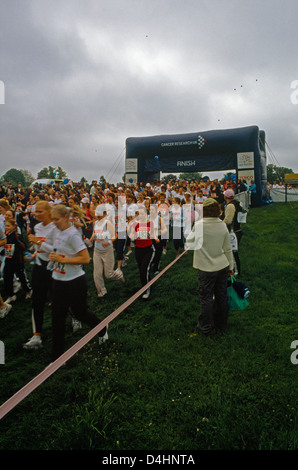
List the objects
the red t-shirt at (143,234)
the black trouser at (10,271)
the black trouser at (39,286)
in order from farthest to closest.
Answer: the black trouser at (10,271)
the red t-shirt at (143,234)
the black trouser at (39,286)

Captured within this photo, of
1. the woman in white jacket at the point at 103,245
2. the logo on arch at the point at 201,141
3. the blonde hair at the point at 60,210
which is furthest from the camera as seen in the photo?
the logo on arch at the point at 201,141

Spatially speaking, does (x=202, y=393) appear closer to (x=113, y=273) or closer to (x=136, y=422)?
(x=136, y=422)

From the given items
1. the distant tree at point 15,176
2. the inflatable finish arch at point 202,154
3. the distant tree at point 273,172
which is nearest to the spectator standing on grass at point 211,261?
the inflatable finish arch at point 202,154

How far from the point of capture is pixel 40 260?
4.22 meters

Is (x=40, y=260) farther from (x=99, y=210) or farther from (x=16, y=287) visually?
(x=16, y=287)

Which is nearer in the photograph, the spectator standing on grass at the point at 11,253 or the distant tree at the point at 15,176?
the spectator standing on grass at the point at 11,253

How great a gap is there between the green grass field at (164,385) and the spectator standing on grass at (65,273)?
0.63 metres

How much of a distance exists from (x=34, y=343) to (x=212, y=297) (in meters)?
2.84

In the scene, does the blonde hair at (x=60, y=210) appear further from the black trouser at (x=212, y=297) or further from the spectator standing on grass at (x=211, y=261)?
the black trouser at (x=212, y=297)

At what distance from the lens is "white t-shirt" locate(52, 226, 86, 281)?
138 inches

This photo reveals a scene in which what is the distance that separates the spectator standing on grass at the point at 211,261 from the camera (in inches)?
163

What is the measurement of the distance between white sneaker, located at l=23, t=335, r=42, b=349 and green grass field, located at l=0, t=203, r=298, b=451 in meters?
0.11

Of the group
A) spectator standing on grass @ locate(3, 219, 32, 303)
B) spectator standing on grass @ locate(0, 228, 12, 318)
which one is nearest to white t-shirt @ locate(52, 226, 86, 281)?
spectator standing on grass @ locate(0, 228, 12, 318)
